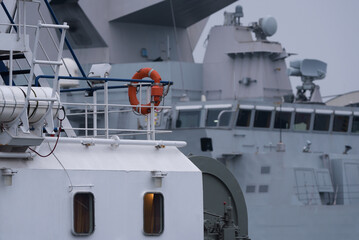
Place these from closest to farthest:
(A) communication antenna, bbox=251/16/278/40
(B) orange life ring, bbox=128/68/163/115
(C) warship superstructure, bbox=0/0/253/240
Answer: (C) warship superstructure, bbox=0/0/253/240 → (B) orange life ring, bbox=128/68/163/115 → (A) communication antenna, bbox=251/16/278/40

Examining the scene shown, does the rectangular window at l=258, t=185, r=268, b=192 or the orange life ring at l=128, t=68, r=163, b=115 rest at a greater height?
the rectangular window at l=258, t=185, r=268, b=192

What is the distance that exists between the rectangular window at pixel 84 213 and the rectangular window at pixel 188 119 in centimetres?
1706

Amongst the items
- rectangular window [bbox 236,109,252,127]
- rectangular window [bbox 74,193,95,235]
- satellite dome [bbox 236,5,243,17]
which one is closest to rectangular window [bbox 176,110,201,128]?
rectangular window [bbox 236,109,252,127]

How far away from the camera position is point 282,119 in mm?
28828

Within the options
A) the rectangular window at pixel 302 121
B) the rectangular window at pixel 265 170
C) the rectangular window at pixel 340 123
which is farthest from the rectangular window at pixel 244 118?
the rectangular window at pixel 340 123

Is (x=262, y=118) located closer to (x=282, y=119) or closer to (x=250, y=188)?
(x=282, y=119)

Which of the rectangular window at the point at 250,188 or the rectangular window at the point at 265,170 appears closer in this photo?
the rectangular window at the point at 250,188

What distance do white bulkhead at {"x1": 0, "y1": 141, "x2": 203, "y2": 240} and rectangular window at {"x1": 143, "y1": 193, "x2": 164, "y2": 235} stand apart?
50 mm

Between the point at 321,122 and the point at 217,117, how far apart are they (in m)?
3.94

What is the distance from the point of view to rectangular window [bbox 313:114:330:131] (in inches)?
1166

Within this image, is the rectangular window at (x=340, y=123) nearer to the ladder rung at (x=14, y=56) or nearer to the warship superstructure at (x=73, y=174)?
the warship superstructure at (x=73, y=174)

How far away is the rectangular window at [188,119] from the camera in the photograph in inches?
1118

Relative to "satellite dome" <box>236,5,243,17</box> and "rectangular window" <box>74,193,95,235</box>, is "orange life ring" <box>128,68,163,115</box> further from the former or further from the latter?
"satellite dome" <box>236,5,243,17</box>

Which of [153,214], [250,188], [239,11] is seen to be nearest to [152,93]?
[153,214]
